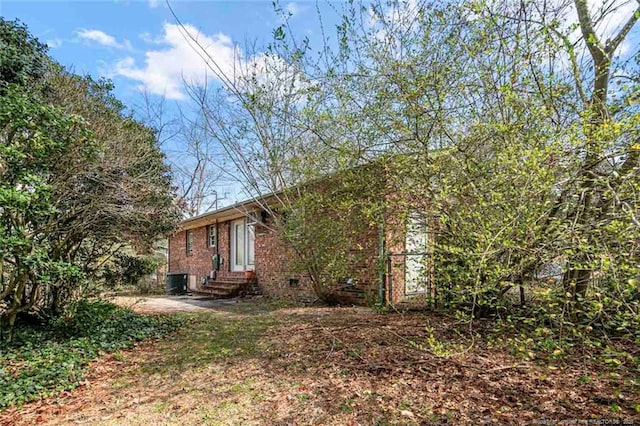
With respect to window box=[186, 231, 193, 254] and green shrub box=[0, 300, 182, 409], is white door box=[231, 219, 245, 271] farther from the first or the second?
green shrub box=[0, 300, 182, 409]

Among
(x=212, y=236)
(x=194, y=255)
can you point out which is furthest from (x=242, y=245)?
(x=194, y=255)

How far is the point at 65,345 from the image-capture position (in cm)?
552

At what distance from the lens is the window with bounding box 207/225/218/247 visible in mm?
14648

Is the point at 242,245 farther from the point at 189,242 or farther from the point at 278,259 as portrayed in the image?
the point at 189,242

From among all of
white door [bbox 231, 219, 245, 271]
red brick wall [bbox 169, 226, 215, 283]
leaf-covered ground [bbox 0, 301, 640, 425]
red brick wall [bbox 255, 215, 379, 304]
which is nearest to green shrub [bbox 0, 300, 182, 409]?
leaf-covered ground [bbox 0, 301, 640, 425]

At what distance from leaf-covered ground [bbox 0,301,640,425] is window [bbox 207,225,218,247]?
920 centimetres

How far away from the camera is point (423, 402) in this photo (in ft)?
11.0

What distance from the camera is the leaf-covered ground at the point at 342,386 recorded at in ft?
10.4

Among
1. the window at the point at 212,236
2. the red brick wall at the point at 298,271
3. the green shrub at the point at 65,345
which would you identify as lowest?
the green shrub at the point at 65,345

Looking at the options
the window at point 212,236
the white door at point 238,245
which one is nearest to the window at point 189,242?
the window at point 212,236

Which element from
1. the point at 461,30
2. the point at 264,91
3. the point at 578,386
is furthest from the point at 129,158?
the point at 578,386

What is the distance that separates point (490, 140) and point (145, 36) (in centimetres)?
927

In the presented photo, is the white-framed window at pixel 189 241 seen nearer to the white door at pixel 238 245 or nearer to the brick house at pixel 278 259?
the brick house at pixel 278 259

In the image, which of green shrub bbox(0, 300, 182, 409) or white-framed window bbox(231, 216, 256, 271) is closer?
green shrub bbox(0, 300, 182, 409)
